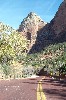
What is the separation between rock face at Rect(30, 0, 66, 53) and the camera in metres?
167

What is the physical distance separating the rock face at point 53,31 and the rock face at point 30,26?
5160 millimetres

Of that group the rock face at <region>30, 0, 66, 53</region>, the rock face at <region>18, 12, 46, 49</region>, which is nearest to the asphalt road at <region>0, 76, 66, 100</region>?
the rock face at <region>30, 0, 66, 53</region>

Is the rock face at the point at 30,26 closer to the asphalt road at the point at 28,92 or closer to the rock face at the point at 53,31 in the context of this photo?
the rock face at the point at 53,31

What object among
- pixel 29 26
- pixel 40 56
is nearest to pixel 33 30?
pixel 29 26

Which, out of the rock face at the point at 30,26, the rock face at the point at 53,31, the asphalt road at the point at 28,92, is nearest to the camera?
the asphalt road at the point at 28,92

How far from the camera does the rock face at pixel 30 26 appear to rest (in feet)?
621

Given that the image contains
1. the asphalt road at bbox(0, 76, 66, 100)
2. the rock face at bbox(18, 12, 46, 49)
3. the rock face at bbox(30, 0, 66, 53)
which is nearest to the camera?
the asphalt road at bbox(0, 76, 66, 100)

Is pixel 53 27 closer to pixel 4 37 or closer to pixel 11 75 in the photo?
pixel 11 75

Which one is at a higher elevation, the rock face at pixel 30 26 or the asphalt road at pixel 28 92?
the rock face at pixel 30 26

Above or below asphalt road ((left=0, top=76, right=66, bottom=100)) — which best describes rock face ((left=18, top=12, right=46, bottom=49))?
above

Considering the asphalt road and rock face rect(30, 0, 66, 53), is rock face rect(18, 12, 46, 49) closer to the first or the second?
rock face rect(30, 0, 66, 53)

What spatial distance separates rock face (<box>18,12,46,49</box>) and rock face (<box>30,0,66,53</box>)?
16.9 feet

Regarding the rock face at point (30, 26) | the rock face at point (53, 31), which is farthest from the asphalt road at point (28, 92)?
the rock face at point (30, 26)

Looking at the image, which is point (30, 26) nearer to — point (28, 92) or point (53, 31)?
point (53, 31)
